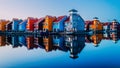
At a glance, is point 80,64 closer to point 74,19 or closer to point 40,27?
point 74,19

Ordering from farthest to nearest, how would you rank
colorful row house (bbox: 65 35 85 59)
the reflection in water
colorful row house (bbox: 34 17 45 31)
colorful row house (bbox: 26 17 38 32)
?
colorful row house (bbox: 26 17 38 32) < colorful row house (bbox: 34 17 45 31) < the reflection in water < colorful row house (bbox: 65 35 85 59)

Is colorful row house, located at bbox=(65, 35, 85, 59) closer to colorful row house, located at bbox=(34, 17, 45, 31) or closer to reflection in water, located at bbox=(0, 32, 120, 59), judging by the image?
reflection in water, located at bbox=(0, 32, 120, 59)

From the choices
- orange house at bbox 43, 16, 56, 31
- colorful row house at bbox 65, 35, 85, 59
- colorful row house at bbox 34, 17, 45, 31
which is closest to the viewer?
colorful row house at bbox 65, 35, 85, 59

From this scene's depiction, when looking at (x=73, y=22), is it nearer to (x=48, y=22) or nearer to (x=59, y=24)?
Answer: (x=59, y=24)

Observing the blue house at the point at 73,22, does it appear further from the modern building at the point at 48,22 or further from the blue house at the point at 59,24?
the modern building at the point at 48,22

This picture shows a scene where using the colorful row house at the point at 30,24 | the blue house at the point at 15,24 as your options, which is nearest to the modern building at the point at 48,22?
the colorful row house at the point at 30,24

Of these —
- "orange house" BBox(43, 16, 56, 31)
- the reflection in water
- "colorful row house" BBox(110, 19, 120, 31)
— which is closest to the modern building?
"orange house" BBox(43, 16, 56, 31)

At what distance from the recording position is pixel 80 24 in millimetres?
21953

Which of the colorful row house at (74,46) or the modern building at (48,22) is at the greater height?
the modern building at (48,22)

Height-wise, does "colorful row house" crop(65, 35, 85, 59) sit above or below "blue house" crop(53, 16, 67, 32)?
below

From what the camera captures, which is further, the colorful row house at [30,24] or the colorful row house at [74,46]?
the colorful row house at [30,24]

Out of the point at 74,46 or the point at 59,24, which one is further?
the point at 59,24

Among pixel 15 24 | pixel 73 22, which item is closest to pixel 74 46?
pixel 73 22

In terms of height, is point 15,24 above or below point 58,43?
above
